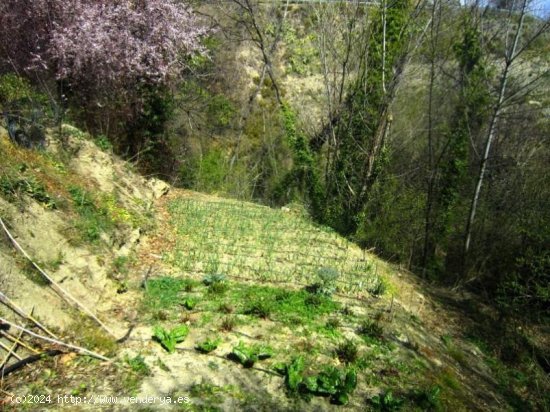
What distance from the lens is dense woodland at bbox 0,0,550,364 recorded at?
916 cm

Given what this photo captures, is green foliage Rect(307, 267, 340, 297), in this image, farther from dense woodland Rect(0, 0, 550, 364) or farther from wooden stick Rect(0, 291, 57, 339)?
dense woodland Rect(0, 0, 550, 364)

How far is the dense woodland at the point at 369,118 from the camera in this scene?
9164 mm

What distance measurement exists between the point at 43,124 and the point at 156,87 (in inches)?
165

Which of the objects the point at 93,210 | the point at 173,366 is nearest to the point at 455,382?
the point at 173,366

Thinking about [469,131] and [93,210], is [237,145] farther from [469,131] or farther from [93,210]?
[93,210]

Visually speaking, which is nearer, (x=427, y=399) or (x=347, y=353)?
(x=427, y=399)

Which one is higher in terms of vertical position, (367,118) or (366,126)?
(367,118)

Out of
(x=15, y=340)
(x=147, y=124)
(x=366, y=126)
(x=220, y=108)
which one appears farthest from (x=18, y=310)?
(x=220, y=108)

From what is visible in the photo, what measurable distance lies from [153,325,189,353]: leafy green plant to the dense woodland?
405cm

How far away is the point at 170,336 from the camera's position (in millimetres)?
4668

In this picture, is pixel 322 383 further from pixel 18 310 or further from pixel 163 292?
pixel 18 310

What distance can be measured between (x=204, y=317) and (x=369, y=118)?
8805 mm

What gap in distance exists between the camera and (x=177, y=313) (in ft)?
17.5

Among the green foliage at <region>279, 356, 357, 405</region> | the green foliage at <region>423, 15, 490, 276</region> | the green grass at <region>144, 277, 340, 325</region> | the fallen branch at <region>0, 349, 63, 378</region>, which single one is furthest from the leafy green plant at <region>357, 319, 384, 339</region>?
the green foliage at <region>423, 15, 490, 276</region>
